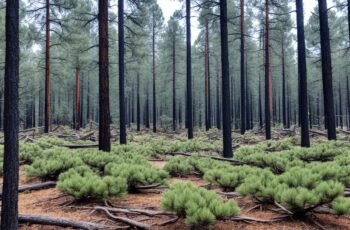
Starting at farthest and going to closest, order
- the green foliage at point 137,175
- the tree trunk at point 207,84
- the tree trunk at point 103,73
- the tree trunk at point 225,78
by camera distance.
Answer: the tree trunk at point 207,84, the tree trunk at point 225,78, the tree trunk at point 103,73, the green foliage at point 137,175

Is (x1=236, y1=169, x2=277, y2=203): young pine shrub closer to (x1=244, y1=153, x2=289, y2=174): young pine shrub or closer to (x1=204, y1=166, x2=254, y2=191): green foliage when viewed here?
(x1=204, y1=166, x2=254, y2=191): green foliage

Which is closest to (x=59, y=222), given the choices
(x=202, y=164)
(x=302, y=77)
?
(x=202, y=164)

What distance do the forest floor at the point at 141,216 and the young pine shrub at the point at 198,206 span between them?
Result: 283 mm

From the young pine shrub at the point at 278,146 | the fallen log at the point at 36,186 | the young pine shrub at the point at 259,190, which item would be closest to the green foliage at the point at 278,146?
the young pine shrub at the point at 278,146

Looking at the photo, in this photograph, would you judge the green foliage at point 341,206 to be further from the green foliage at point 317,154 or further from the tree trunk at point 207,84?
the tree trunk at point 207,84

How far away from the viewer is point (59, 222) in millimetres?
4207

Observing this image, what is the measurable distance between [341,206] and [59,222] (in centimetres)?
386

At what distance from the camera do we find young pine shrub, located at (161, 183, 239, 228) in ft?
12.8

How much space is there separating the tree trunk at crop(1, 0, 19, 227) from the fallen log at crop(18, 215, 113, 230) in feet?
2.53

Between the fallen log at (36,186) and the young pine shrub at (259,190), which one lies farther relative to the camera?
the fallen log at (36,186)

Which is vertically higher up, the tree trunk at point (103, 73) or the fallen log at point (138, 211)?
the tree trunk at point (103, 73)

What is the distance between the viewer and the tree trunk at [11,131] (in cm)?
345

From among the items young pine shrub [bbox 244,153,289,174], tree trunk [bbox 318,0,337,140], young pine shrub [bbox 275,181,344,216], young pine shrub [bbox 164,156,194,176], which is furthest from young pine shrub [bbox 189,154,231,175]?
tree trunk [bbox 318,0,337,140]

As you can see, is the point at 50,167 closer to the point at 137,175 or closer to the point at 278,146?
the point at 137,175
